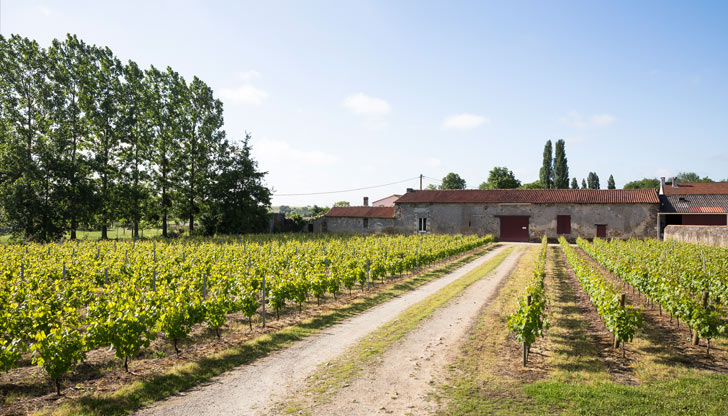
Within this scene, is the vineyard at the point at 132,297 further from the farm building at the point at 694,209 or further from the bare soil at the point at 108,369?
the farm building at the point at 694,209

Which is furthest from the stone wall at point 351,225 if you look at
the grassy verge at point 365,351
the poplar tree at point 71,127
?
the grassy verge at point 365,351

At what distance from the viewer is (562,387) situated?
684cm

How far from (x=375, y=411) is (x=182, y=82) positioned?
43.7 meters

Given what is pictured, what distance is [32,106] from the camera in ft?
109

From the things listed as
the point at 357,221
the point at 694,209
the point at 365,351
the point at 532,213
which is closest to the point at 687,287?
the point at 365,351

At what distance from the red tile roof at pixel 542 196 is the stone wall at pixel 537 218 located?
45 centimetres

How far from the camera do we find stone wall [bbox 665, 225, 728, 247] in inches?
938

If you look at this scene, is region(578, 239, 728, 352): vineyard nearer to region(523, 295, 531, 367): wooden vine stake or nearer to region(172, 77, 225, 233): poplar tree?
region(523, 295, 531, 367): wooden vine stake

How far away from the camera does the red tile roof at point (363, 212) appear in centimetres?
4581

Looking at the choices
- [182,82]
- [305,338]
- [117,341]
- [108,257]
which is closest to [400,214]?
[182,82]

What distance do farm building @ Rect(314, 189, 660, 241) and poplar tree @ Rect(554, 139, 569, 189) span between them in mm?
34338

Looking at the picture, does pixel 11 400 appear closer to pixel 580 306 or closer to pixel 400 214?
pixel 580 306

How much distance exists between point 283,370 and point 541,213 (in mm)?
37136

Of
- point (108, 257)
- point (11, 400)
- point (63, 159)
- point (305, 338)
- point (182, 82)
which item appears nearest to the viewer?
point (11, 400)
